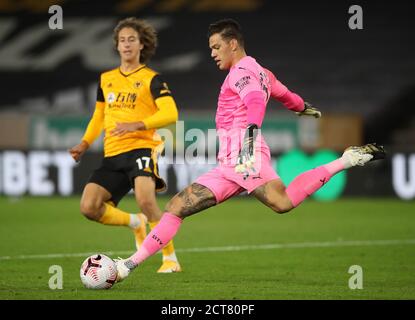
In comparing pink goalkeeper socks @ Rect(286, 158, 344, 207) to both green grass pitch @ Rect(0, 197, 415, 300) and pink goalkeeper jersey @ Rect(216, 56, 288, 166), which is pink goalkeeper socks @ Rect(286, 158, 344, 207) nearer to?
pink goalkeeper jersey @ Rect(216, 56, 288, 166)

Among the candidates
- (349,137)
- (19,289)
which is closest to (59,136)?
(349,137)

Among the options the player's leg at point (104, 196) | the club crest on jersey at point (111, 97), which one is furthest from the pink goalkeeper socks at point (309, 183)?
the club crest on jersey at point (111, 97)

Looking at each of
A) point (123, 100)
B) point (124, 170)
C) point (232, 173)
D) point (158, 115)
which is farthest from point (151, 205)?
point (232, 173)

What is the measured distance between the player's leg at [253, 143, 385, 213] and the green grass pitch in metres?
0.65

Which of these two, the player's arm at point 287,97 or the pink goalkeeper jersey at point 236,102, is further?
the player's arm at point 287,97

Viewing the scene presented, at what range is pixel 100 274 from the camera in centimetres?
722

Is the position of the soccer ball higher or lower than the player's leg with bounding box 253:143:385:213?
lower

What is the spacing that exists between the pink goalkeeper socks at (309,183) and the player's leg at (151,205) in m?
1.46

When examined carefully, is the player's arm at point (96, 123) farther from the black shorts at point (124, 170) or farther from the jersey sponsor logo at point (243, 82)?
the jersey sponsor logo at point (243, 82)

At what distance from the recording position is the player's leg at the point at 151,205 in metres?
8.41

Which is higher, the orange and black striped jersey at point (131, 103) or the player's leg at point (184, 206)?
the orange and black striped jersey at point (131, 103)

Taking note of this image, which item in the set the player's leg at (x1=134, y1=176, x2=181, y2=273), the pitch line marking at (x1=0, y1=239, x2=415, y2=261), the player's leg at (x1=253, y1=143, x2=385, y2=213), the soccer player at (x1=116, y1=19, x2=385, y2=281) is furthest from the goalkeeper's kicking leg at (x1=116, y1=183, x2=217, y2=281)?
the pitch line marking at (x1=0, y1=239, x2=415, y2=261)

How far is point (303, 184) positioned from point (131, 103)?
192 cm

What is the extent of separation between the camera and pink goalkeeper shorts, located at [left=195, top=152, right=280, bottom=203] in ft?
24.0
